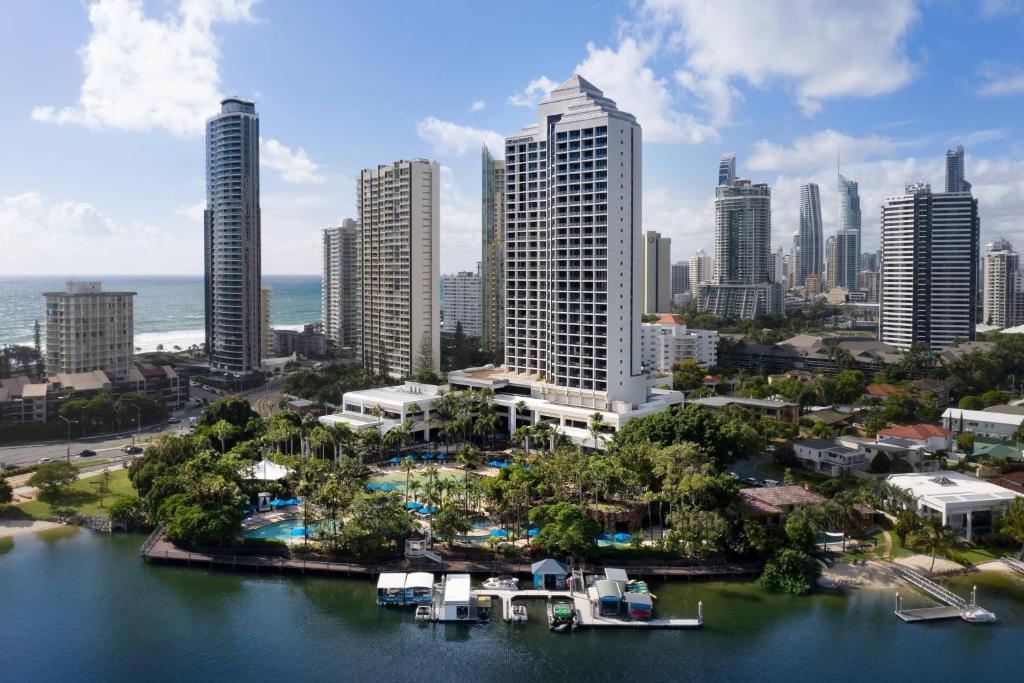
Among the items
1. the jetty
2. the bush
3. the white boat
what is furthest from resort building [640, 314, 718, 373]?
the white boat

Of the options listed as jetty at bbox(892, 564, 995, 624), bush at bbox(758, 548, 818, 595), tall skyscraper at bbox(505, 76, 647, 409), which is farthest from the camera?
tall skyscraper at bbox(505, 76, 647, 409)

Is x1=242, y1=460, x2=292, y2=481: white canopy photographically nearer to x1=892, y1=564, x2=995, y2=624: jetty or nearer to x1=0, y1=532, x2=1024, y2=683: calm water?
x1=0, y1=532, x2=1024, y2=683: calm water

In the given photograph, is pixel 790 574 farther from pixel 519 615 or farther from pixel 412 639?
pixel 412 639

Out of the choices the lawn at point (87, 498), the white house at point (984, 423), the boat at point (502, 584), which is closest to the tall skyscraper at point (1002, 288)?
the white house at point (984, 423)

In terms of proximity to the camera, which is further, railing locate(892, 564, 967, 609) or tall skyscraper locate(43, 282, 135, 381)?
tall skyscraper locate(43, 282, 135, 381)

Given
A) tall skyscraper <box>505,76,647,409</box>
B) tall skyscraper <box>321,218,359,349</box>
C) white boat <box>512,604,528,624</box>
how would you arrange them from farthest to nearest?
1. tall skyscraper <box>321,218,359,349</box>
2. tall skyscraper <box>505,76,647,409</box>
3. white boat <box>512,604,528,624</box>
